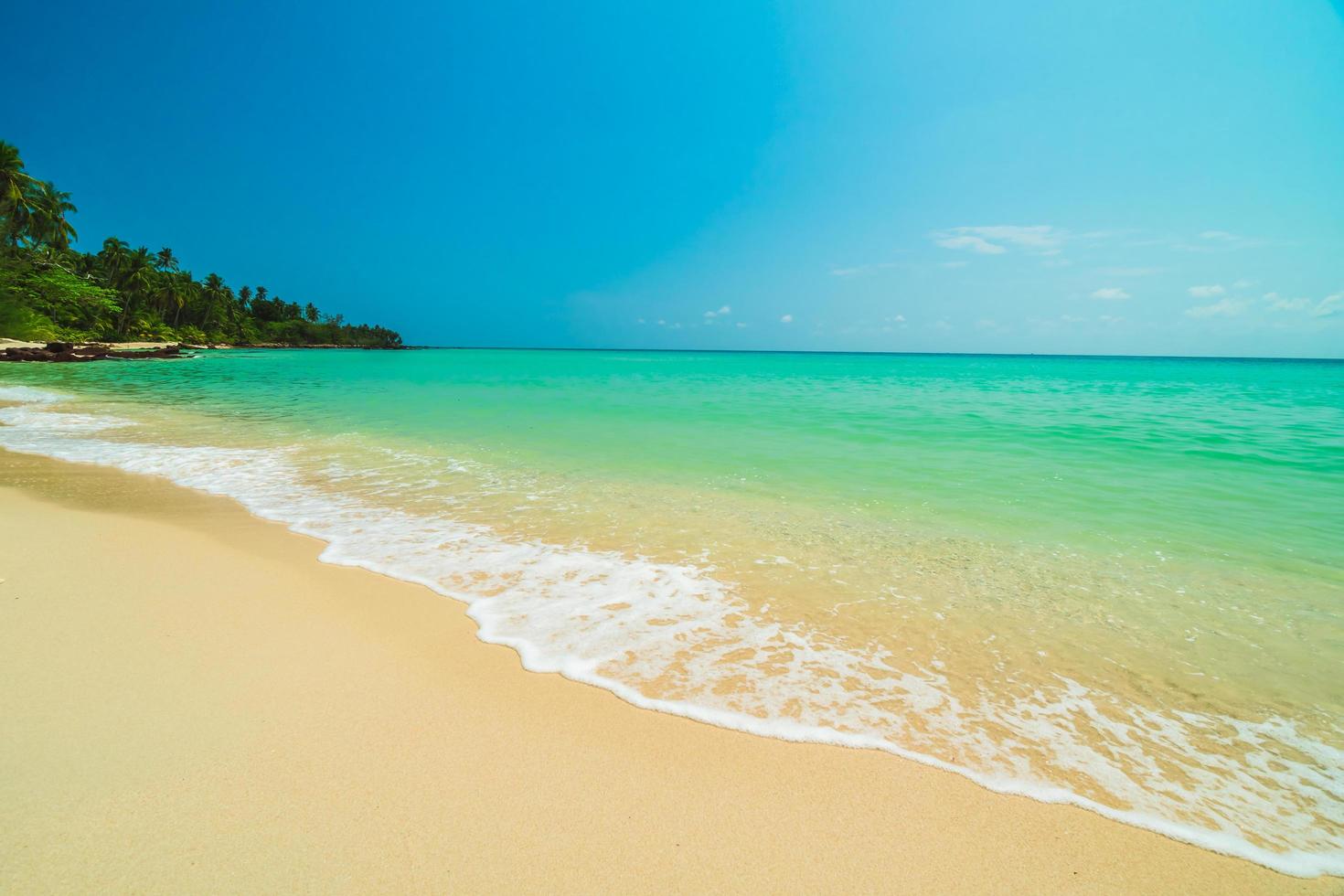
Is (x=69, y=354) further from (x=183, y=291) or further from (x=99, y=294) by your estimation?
(x=183, y=291)

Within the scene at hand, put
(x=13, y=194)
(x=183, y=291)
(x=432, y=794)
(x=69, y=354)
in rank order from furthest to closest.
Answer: (x=183, y=291)
(x=13, y=194)
(x=69, y=354)
(x=432, y=794)

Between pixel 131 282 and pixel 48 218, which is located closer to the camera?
pixel 48 218

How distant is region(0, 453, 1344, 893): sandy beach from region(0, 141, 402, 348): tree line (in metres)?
58.8

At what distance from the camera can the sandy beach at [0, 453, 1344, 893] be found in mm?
2041

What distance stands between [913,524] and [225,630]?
6657mm

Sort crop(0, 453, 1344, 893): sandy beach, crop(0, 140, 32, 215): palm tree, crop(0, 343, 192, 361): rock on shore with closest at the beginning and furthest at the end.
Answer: crop(0, 453, 1344, 893): sandy beach → crop(0, 343, 192, 361): rock on shore → crop(0, 140, 32, 215): palm tree

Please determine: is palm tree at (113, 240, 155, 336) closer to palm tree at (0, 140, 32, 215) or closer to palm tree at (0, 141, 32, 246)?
palm tree at (0, 141, 32, 246)

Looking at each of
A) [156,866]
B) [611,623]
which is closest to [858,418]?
[611,623]

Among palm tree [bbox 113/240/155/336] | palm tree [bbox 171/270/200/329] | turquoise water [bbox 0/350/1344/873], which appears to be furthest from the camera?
palm tree [bbox 171/270/200/329]

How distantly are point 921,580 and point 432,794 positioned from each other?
14.0ft

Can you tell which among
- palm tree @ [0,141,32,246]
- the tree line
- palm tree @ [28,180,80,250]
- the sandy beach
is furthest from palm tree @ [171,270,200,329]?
the sandy beach

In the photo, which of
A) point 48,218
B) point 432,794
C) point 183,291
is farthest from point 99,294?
point 432,794

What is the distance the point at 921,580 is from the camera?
509cm

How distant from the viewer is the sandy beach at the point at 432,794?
2041mm
